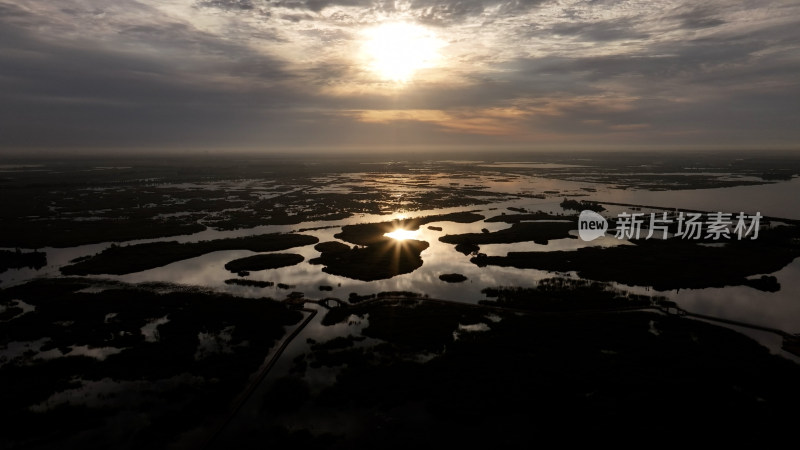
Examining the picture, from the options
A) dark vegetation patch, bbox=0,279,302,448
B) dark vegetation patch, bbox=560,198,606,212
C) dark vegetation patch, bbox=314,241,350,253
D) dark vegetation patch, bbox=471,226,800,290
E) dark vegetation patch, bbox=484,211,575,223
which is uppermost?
dark vegetation patch, bbox=560,198,606,212

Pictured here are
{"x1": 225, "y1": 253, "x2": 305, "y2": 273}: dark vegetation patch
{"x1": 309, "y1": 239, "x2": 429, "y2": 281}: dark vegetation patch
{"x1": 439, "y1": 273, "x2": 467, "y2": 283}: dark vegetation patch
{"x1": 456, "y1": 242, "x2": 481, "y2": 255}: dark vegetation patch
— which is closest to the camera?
{"x1": 439, "y1": 273, "x2": 467, "y2": 283}: dark vegetation patch

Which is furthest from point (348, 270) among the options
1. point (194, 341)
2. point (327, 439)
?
point (327, 439)

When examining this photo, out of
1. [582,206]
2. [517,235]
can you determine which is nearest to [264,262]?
[517,235]

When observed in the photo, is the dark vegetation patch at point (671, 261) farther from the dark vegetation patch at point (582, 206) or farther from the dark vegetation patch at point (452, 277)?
the dark vegetation patch at point (582, 206)

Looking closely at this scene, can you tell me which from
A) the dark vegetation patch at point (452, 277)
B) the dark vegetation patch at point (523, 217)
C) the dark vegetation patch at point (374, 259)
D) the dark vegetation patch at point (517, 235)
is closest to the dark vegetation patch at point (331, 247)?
the dark vegetation patch at point (374, 259)

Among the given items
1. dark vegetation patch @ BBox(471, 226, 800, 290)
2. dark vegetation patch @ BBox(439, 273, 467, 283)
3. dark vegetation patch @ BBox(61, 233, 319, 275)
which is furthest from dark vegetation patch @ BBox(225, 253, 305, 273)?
dark vegetation patch @ BBox(471, 226, 800, 290)

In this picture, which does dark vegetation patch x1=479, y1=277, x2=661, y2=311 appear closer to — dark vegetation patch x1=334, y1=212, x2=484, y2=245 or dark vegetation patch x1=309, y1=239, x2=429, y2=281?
dark vegetation patch x1=309, y1=239, x2=429, y2=281
